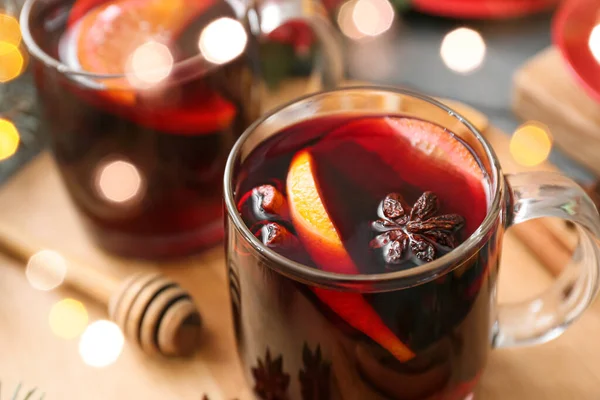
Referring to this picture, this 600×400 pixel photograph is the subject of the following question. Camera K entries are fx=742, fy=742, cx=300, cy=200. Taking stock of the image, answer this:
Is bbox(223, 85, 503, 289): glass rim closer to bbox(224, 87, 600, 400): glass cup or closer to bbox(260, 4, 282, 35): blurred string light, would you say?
bbox(224, 87, 600, 400): glass cup

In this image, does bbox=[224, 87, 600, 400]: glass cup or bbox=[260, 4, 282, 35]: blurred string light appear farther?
bbox=[260, 4, 282, 35]: blurred string light

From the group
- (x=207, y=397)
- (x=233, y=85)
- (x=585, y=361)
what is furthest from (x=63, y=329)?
(x=585, y=361)

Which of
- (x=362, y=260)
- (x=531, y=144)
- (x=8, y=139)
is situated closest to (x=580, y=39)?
(x=531, y=144)

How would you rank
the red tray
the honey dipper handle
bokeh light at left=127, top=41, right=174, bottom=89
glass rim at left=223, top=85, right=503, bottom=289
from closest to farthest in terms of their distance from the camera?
1. glass rim at left=223, top=85, right=503, bottom=289
2. bokeh light at left=127, top=41, right=174, bottom=89
3. the honey dipper handle
4. the red tray

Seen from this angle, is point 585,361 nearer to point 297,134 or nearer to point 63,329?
point 297,134

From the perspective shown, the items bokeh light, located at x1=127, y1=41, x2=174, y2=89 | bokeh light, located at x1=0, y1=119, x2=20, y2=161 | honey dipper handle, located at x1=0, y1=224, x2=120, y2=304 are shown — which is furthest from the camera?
bokeh light, located at x1=0, y1=119, x2=20, y2=161

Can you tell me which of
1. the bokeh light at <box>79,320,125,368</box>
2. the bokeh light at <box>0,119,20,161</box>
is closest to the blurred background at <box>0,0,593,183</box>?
the bokeh light at <box>0,119,20,161</box>

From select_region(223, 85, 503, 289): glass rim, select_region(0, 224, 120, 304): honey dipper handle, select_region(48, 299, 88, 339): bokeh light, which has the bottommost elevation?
select_region(223, 85, 503, 289): glass rim
